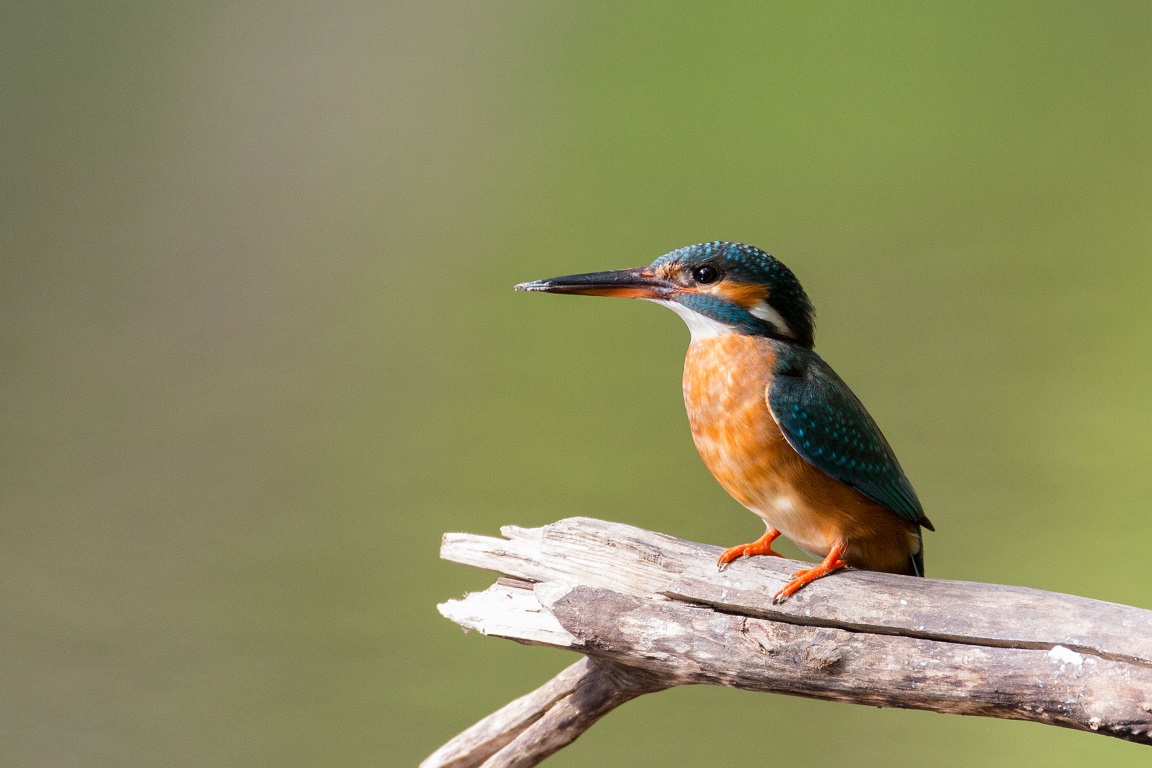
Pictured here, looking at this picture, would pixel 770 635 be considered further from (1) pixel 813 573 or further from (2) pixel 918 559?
(2) pixel 918 559

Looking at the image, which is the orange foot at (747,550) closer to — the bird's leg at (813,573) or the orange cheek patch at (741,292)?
the bird's leg at (813,573)

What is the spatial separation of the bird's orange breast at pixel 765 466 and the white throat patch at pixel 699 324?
0.02m

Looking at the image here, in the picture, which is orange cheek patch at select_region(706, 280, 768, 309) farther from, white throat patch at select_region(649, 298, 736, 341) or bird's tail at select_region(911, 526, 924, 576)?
bird's tail at select_region(911, 526, 924, 576)

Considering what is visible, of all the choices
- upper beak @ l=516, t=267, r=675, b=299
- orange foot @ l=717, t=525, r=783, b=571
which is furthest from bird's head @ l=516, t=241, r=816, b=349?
orange foot @ l=717, t=525, r=783, b=571

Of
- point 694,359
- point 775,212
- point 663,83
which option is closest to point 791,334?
point 694,359

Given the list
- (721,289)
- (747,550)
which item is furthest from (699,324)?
(747,550)

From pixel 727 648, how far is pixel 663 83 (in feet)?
7.02

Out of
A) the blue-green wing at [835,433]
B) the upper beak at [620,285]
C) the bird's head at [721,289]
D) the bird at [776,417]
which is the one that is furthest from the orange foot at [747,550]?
the upper beak at [620,285]

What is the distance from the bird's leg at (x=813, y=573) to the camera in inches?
74.2

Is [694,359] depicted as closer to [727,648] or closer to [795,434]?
[795,434]

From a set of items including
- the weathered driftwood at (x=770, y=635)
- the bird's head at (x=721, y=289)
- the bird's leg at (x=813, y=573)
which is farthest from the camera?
Answer: the bird's head at (x=721, y=289)

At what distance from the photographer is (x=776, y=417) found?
1.93 metres

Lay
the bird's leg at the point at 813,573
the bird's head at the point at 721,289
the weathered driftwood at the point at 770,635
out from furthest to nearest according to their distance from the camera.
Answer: the bird's head at the point at 721,289 < the bird's leg at the point at 813,573 < the weathered driftwood at the point at 770,635

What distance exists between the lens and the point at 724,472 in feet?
6.62
